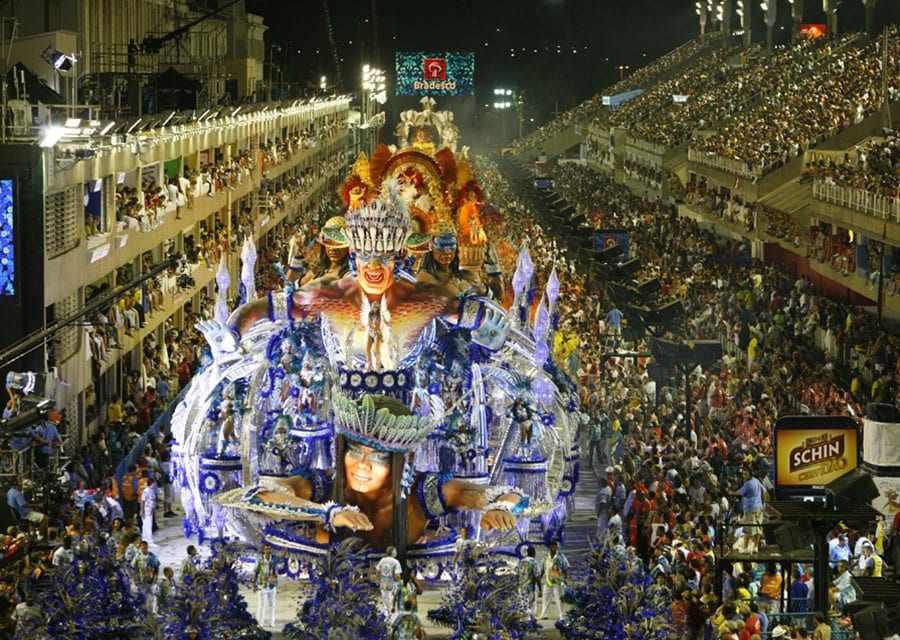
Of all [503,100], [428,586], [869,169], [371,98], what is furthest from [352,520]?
[503,100]

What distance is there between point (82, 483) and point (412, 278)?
18.5 ft

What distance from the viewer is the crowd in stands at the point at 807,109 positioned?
2274 inches

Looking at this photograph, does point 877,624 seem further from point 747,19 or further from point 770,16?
point 747,19

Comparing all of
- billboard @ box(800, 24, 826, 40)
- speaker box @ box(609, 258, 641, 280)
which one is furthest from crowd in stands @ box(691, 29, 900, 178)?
billboard @ box(800, 24, 826, 40)

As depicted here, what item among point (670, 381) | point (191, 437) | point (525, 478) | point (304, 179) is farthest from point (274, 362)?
point (304, 179)

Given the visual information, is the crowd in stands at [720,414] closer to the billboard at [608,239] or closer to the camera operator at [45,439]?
the billboard at [608,239]

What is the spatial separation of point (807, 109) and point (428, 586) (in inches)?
1693

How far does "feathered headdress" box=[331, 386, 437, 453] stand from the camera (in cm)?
2389

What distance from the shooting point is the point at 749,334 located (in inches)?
1713

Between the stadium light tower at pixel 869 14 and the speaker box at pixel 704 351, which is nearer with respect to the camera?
the speaker box at pixel 704 351

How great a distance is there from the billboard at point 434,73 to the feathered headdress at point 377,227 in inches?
4141

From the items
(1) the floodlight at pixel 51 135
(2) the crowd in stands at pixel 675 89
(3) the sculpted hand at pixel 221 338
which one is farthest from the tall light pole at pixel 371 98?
→ (3) the sculpted hand at pixel 221 338

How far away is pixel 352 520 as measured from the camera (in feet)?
78.9

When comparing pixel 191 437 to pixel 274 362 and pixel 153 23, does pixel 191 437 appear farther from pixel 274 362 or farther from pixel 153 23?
pixel 153 23
